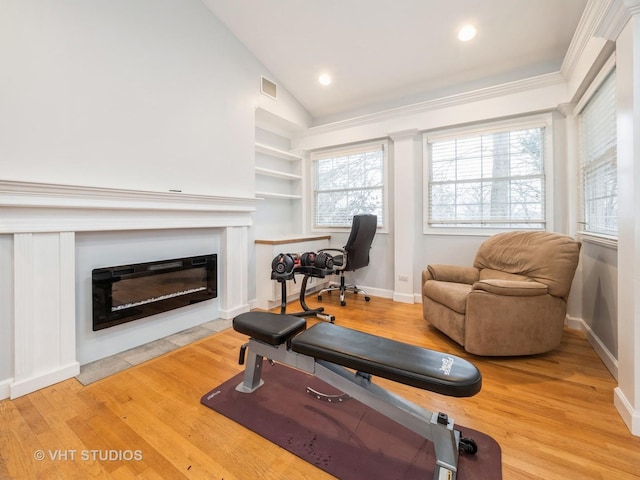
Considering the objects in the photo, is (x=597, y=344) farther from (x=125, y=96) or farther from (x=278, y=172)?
(x=125, y=96)

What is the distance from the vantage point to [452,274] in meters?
2.96

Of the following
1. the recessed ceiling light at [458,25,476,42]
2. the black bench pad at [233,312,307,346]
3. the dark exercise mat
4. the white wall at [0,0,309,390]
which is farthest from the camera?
the recessed ceiling light at [458,25,476,42]

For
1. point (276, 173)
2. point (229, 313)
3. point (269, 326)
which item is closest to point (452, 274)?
point (269, 326)

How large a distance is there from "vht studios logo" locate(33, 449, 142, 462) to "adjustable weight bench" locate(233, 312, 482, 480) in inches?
29.3

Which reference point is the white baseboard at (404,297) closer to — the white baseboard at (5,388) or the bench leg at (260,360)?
the bench leg at (260,360)

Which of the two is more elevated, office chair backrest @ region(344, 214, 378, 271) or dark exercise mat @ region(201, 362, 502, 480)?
office chair backrest @ region(344, 214, 378, 271)

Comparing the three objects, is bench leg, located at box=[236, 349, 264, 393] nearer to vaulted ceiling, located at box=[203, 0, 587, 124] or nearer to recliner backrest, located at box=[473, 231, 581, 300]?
recliner backrest, located at box=[473, 231, 581, 300]

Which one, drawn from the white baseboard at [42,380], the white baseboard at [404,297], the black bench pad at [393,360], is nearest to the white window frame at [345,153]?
the white baseboard at [404,297]

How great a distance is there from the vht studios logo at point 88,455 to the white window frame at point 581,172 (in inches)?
126

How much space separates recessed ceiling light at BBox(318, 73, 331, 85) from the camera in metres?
3.61

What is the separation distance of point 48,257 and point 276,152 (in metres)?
2.87

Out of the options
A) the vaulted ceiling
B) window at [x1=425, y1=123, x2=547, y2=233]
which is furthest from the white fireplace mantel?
window at [x1=425, y1=123, x2=547, y2=233]

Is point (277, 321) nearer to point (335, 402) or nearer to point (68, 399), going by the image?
point (335, 402)

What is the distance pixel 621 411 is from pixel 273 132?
447cm
